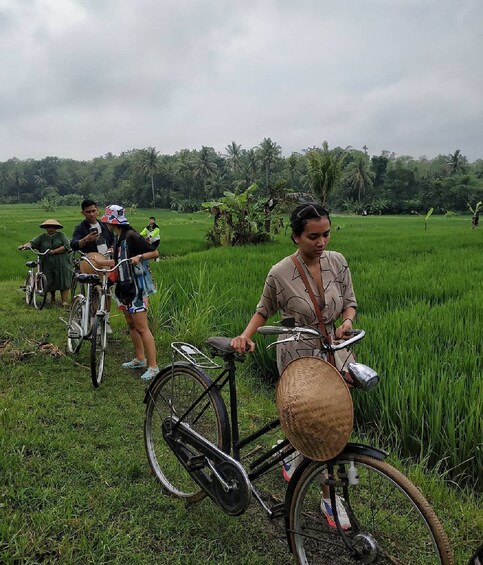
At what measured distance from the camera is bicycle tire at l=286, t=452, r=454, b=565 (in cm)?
137

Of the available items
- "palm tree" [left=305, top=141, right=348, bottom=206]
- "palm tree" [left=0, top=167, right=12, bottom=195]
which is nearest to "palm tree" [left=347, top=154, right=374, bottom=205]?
"palm tree" [left=305, top=141, right=348, bottom=206]

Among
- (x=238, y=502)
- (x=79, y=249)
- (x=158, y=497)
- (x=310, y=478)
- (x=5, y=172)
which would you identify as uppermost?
(x=5, y=172)

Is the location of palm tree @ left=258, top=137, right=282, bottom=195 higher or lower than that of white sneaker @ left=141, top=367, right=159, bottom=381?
higher

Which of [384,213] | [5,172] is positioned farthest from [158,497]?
[5,172]

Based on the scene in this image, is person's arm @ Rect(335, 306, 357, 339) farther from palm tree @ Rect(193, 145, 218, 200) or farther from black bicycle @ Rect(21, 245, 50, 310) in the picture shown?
palm tree @ Rect(193, 145, 218, 200)

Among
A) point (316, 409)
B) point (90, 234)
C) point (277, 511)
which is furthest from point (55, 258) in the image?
point (316, 409)

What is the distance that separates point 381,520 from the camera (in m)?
1.69

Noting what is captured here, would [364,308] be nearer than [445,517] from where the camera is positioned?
No

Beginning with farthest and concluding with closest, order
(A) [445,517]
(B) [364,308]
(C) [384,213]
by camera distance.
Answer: (C) [384,213], (B) [364,308], (A) [445,517]

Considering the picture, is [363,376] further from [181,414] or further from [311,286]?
[181,414]

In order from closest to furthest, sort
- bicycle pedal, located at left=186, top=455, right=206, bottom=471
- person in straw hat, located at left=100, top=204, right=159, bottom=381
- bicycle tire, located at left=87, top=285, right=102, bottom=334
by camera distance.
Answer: bicycle pedal, located at left=186, top=455, right=206, bottom=471 < person in straw hat, located at left=100, top=204, right=159, bottom=381 < bicycle tire, located at left=87, top=285, right=102, bottom=334

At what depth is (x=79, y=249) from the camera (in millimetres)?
5078

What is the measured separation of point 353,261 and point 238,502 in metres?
6.98

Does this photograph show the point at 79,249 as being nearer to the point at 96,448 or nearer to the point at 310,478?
the point at 96,448
